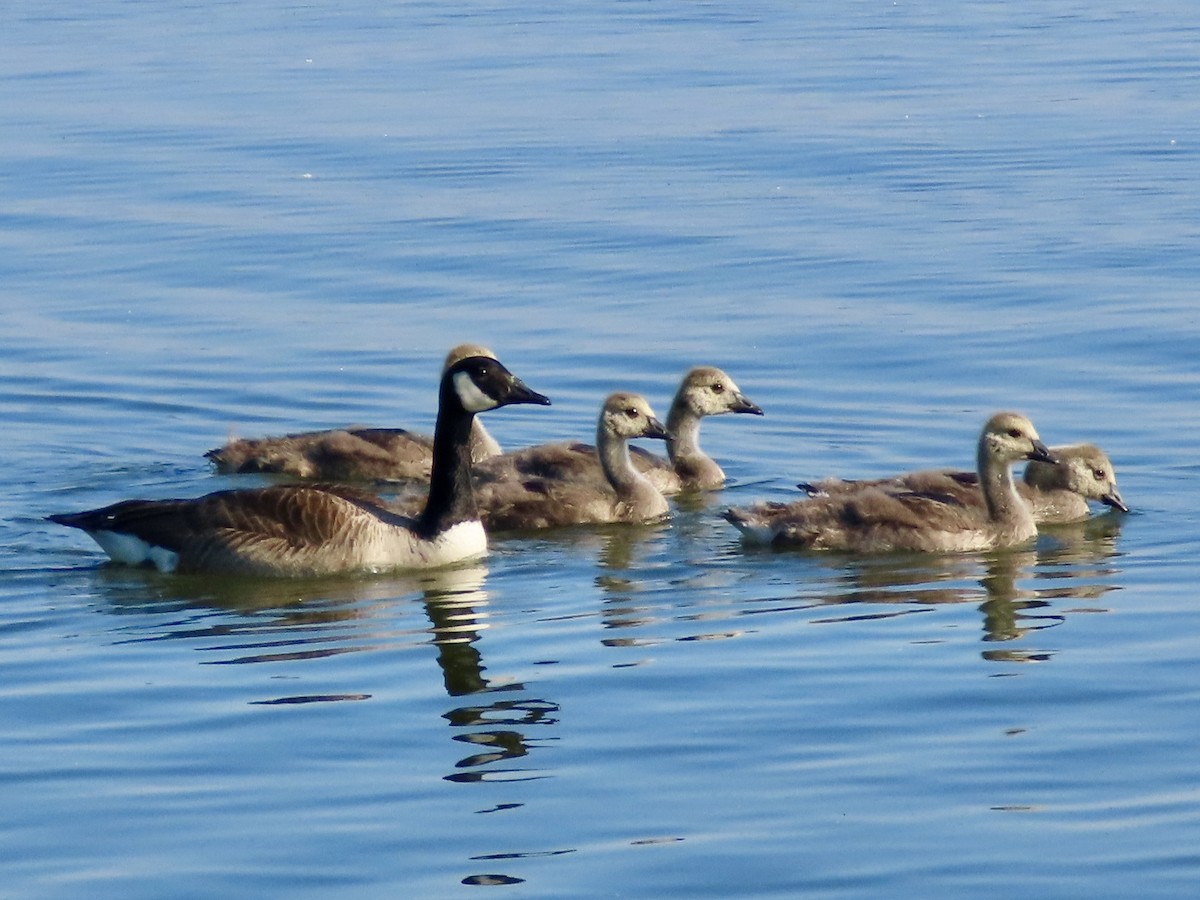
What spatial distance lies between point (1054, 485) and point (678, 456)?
9.64 feet

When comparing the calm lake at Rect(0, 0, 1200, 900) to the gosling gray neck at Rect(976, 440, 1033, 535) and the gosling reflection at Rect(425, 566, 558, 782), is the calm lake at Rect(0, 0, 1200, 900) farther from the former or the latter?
the gosling gray neck at Rect(976, 440, 1033, 535)

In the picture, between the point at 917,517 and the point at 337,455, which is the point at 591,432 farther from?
the point at 917,517

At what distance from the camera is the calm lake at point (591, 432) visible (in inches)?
351

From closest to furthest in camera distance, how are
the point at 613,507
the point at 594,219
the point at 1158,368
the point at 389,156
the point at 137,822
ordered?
1. the point at 137,822
2. the point at 613,507
3. the point at 1158,368
4. the point at 594,219
5. the point at 389,156

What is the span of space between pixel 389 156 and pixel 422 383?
40.9ft

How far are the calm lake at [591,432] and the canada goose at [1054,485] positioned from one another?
338 mm

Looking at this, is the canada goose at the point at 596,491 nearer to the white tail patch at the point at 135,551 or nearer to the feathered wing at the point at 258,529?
the feathered wing at the point at 258,529

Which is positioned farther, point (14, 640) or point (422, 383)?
point (422, 383)

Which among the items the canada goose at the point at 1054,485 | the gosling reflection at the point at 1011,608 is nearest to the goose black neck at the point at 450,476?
the canada goose at the point at 1054,485

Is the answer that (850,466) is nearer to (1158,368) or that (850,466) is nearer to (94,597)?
(1158,368)

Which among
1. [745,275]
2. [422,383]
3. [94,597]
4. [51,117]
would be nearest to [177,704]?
[94,597]

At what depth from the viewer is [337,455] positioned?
1648 centimetres

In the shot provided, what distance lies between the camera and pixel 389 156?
1230 inches

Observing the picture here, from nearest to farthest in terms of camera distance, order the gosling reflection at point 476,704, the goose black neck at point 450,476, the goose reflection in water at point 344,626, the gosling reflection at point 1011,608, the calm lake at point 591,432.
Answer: the calm lake at point 591,432 < the gosling reflection at point 476,704 < the goose reflection in water at point 344,626 < the gosling reflection at point 1011,608 < the goose black neck at point 450,476
